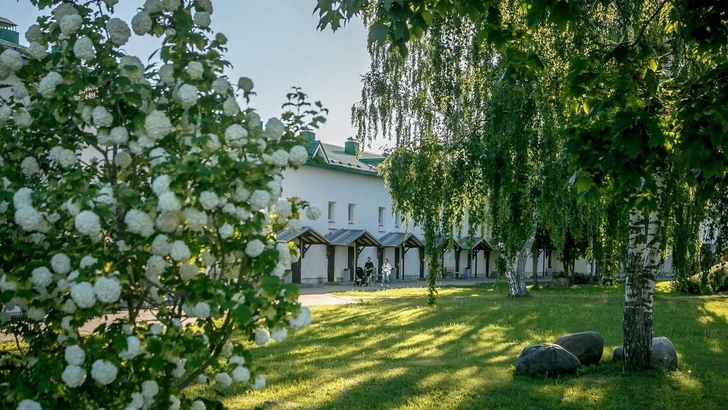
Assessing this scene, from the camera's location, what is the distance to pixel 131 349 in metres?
3.82

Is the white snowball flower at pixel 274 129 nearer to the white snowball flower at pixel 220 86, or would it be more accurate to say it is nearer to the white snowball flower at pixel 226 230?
the white snowball flower at pixel 220 86

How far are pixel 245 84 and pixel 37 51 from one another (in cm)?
128

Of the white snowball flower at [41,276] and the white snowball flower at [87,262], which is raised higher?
the white snowball flower at [87,262]

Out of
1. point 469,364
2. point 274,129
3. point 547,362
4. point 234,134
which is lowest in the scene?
point 469,364

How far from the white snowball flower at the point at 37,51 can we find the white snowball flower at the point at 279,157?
1.67 m

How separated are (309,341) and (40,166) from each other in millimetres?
11881

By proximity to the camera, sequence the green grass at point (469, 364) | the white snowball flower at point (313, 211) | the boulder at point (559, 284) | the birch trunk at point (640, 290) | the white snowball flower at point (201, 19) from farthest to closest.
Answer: the boulder at point (559, 284), the birch trunk at point (640, 290), the green grass at point (469, 364), the white snowball flower at point (201, 19), the white snowball flower at point (313, 211)

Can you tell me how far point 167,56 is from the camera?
436cm

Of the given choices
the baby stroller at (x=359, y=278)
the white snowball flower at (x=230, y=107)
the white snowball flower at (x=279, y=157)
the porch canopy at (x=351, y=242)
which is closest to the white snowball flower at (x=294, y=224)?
the white snowball flower at (x=279, y=157)

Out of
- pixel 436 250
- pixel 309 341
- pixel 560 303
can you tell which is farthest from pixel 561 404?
pixel 560 303

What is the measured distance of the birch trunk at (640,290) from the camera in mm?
11242

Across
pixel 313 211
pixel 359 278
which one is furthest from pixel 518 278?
pixel 313 211

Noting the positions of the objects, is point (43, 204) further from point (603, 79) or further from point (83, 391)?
point (603, 79)

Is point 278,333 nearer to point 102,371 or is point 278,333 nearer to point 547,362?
point 102,371
